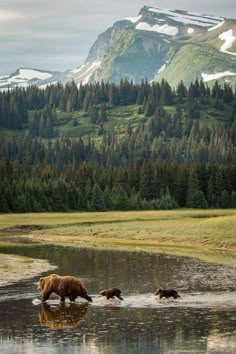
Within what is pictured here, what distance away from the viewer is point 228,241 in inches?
3187

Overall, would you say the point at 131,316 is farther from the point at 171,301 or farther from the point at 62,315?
the point at 171,301

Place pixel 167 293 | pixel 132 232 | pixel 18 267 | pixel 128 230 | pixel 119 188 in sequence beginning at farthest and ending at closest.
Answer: pixel 119 188
pixel 128 230
pixel 132 232
pixel 18 267
pixel 167 293

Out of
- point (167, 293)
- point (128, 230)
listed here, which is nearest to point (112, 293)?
point (167, 293)

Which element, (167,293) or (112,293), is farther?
(112,293)

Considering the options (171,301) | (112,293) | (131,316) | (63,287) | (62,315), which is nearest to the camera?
(131,316)

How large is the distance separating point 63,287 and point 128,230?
179 feet

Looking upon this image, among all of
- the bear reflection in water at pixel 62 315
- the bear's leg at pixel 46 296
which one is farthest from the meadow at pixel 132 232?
the bear reflection in water at pixel 62 315

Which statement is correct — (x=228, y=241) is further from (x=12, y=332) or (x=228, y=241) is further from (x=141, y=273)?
(x=12, y=332)

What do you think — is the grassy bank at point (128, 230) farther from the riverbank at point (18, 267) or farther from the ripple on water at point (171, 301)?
the ripple on water at point (171, 301)

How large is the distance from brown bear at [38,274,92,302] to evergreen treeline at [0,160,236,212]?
102 metres

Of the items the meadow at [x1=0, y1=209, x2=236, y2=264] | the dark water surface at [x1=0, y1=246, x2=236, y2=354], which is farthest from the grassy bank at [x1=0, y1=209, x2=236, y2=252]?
the dark water surface at [x1=0, y1=246, x2=236, y2=354]

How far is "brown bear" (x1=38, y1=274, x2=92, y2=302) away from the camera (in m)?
43.8

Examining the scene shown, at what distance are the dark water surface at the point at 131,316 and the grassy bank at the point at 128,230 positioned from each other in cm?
2302

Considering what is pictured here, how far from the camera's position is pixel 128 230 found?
323 ft
